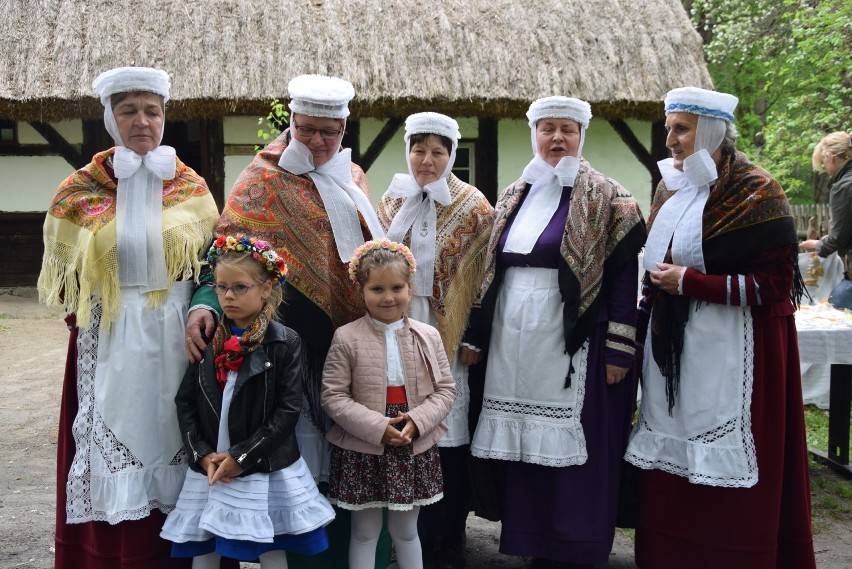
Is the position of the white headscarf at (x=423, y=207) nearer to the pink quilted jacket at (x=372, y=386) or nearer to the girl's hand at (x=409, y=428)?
the pink quilted jacket at (x=372, y=386)

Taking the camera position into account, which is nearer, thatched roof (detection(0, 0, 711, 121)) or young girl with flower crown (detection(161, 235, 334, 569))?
young girl with flower crown (detection(161, 235, 334, 569))

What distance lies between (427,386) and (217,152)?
300 inches

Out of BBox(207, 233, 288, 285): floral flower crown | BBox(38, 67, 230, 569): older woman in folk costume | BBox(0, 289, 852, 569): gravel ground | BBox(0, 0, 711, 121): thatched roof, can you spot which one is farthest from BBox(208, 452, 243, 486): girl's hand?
BBox(0, 0, 711, 121): thatched roof

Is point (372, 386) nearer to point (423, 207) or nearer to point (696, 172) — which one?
point (423, 207)

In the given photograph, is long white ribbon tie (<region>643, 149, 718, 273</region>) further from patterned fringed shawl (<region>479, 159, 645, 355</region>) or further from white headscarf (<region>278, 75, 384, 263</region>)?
white headscarf (<region>278, 75, 384, 263</region>)

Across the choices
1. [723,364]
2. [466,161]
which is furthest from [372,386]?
[466,161]

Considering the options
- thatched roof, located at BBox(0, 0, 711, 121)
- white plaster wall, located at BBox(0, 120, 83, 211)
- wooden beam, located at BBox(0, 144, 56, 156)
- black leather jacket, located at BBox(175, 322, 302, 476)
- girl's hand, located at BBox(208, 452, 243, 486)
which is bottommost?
girl's hand, located at BBox(208, 452, 243, 486)

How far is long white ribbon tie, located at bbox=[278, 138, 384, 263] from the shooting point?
9.51 feet

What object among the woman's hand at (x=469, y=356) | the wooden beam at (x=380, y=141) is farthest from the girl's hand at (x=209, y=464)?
the wooden beam at (x=380, y=141)

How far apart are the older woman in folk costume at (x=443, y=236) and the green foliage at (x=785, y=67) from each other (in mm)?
7572

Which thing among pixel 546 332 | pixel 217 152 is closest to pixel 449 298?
pixel 546 332

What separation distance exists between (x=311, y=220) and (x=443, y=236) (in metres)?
0.62

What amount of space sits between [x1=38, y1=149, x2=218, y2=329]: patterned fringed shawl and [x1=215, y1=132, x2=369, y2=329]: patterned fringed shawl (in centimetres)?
18

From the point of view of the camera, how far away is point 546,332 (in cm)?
309
